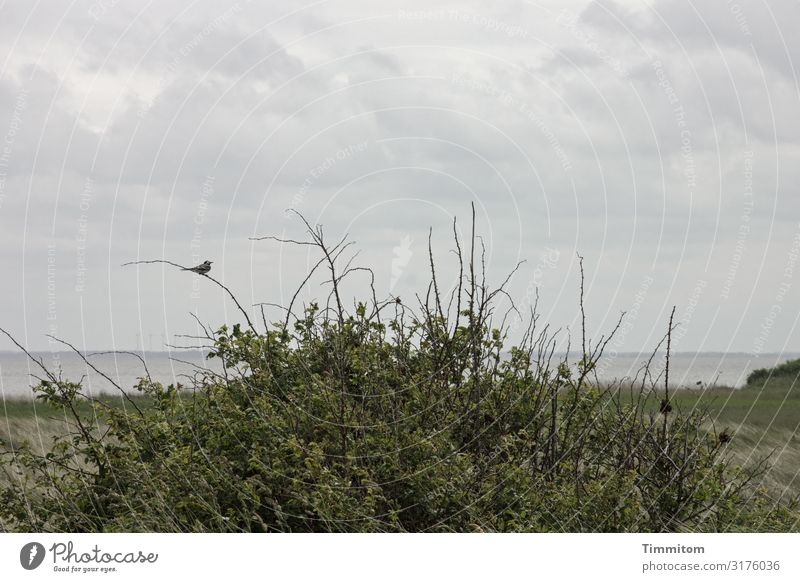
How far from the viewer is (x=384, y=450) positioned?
327 inches

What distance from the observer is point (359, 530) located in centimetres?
777

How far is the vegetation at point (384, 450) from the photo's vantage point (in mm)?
8102

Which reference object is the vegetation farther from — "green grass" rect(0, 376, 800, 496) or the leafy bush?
the leafy bush

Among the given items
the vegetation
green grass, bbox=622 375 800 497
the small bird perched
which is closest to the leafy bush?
green grass, bbox=622 375 800 497

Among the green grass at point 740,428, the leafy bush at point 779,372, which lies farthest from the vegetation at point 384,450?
the leafy bush at point 779,372
